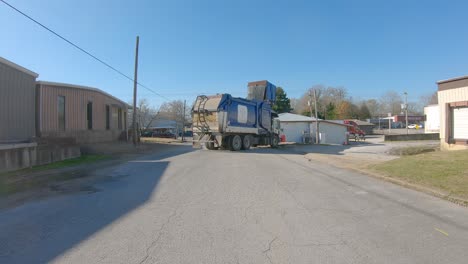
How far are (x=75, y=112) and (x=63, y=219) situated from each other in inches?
656

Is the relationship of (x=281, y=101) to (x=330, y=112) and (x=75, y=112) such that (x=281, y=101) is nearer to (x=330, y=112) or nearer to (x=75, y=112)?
(x=330, y=112)

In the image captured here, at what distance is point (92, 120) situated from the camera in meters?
22.6

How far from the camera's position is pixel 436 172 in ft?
28.5

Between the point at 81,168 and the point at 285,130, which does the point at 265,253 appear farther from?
the point at 285,130

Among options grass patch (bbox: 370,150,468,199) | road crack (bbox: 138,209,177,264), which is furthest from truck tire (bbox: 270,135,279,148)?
road crack (bbox: 138,209,177,264)

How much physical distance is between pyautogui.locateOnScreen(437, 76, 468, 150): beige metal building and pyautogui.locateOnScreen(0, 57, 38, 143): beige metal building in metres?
22.1

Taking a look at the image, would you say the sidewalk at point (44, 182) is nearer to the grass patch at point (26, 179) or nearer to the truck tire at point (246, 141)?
the grass patch at point (26, 179)

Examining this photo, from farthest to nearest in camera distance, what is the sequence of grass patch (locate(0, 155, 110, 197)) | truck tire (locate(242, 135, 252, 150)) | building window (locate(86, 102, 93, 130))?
truck tire (locate(242, 135, 252, 150)) < building window (locate(86, 102, 93, 130)) < grass patch (locate(0, 155, 110, 197))

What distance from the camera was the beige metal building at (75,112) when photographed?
17.5m

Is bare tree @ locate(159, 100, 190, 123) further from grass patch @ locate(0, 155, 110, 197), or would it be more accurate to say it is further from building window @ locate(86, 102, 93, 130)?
grass patch @ locate(0, 155, 110, 197)

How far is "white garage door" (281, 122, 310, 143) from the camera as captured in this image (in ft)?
146

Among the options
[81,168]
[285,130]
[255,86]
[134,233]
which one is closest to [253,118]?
[255,86]

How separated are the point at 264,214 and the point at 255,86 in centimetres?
2120

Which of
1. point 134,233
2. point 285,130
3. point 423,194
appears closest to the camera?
point 134,233
